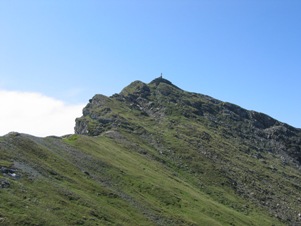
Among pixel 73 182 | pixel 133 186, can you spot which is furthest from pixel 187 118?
pixel 73 182

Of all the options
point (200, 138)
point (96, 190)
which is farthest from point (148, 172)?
point (200, 138)

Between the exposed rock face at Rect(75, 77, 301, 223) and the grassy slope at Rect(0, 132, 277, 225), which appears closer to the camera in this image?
the grassy slope at Rect(0, 132, 277, 225)

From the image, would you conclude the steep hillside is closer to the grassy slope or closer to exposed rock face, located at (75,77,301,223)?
the grassy slope

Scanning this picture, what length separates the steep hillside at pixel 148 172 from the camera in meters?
56.8

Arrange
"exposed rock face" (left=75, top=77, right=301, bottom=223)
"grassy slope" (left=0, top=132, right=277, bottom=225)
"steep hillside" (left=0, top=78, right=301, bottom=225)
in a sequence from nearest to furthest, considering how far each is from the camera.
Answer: "grassy slope" (left=0, top=132, right=277, bottom=225) → "steep hillside" (left=0, top=78, right=301, bottom=225) → "exposed rock face" (left=75, top=77, right=301, bottom=223)

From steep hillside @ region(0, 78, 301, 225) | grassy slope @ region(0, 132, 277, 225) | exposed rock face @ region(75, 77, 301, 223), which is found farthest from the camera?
exposed rock face @ region(75, 77, 301, 223)

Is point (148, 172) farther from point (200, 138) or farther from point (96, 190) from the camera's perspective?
point (200, 138)

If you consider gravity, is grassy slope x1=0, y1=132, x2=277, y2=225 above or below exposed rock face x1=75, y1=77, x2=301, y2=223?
below

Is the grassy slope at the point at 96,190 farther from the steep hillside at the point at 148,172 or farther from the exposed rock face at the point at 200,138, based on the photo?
the exposed rock face at the point at 200,138

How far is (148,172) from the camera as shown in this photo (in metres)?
97.8

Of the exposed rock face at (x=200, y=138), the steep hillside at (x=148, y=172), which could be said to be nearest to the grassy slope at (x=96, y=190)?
the steep hillside at (x=148, y=172)

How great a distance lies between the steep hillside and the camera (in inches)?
2237

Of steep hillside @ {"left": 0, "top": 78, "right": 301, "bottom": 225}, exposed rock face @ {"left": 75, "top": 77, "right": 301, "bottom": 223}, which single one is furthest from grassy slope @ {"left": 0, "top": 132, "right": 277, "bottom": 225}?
exposed rock face @ {"left": 75, "top": 77, "right": 301, "bottom": 223}

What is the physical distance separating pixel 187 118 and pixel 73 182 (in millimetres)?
124155
